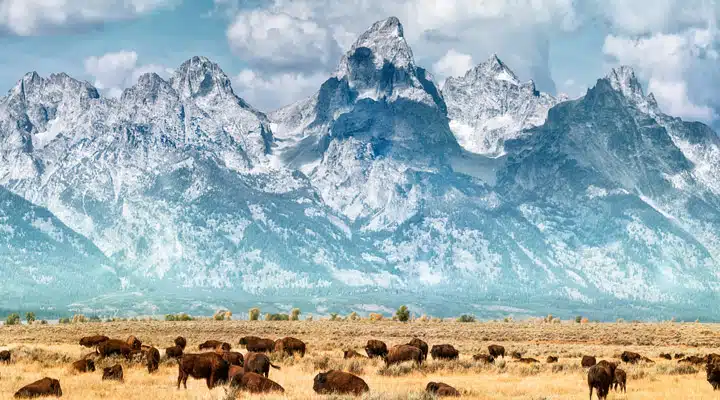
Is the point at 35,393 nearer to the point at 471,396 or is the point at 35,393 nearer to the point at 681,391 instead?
the point at 471,396

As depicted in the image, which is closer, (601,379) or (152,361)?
(601,379)

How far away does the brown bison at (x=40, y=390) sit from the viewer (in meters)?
28.7

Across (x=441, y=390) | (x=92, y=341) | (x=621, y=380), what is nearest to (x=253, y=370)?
(x=441, y=390)

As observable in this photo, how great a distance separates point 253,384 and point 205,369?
316 cm

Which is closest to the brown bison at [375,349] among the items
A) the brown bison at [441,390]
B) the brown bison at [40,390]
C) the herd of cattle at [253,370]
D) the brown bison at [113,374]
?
the herd of cattle at [253,370]

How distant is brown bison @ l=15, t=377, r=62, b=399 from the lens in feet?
94.3

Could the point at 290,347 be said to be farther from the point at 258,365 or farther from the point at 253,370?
the point at 253,370

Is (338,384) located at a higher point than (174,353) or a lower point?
lower

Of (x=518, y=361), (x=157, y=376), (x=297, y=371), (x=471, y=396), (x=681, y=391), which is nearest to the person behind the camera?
(x=471, y=396)

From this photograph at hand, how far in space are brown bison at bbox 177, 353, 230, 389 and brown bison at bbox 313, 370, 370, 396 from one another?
3852mm

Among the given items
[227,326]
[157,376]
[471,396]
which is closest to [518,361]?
[471,396]

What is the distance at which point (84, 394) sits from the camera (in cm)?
2980

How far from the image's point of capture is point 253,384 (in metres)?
29.4

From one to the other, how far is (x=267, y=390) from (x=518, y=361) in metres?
19.2
